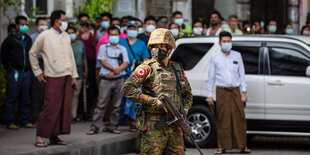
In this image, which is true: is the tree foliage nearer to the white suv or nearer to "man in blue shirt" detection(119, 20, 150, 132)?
"man in blue shirt" detection(119, 20, 150, 132)

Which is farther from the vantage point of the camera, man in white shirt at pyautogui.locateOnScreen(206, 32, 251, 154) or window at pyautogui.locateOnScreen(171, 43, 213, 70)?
window at pyautogui.locateOnScreen(171, 43, 213, 70)

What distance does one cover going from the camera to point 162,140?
608cm

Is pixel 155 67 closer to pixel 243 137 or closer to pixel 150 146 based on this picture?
pixel 150 146

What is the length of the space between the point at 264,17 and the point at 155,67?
1632cm

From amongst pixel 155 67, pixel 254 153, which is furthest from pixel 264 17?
pixel 155 67

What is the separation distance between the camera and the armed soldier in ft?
19.9

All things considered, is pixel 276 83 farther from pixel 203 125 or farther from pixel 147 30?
pixel 147 30

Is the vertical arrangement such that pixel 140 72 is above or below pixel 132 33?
below

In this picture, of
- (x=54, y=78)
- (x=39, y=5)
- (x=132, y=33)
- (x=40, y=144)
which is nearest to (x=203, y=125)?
(x=132, y=33)

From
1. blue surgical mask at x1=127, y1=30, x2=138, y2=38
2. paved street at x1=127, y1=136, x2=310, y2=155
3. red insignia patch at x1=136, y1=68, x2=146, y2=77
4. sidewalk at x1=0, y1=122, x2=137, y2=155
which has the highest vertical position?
blue surgical mask at x1=127, y1=30, x2=138, y2=38

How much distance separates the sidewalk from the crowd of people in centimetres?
21

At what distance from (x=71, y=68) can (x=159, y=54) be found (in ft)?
11.1

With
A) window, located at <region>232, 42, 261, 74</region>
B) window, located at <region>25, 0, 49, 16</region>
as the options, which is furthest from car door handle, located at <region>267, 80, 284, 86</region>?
window, located at <region>25, 0, 49, 16</region>

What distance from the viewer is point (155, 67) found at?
244 inches
